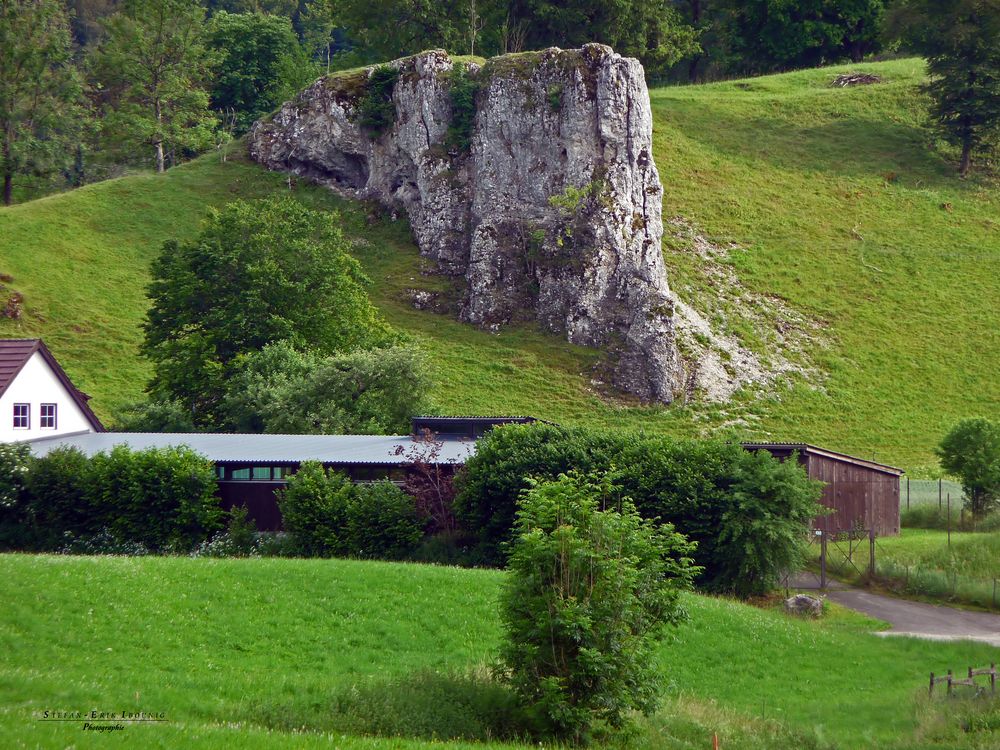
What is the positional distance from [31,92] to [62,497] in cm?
5308

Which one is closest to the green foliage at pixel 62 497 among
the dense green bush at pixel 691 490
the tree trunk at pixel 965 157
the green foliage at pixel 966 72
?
the dense green bush at pixel 691 490

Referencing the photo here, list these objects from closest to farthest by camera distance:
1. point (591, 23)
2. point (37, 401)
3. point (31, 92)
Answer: point (37, 401)
point (31, 92)
point (591, 23)

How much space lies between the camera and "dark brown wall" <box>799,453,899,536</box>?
42.9 m

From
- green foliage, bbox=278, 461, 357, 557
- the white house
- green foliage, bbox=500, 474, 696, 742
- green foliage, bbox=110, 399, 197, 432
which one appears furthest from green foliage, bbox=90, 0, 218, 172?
green foliage, bbox=500, 474, 696, 742

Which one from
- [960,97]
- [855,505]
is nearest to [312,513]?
[855,505]

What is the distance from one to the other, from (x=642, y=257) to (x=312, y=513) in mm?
34364

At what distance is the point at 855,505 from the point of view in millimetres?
43625

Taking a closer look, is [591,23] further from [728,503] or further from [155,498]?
[155,498]

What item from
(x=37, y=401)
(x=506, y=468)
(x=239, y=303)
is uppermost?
(x=239, y=303)

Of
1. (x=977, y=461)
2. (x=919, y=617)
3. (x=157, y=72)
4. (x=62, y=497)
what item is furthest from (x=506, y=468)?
(x=157, y=72)

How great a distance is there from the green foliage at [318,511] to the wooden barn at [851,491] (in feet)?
51.2

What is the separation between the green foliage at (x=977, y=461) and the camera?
150 feet

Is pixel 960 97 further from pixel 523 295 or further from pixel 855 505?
pixel 855 505

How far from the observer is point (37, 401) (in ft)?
139
